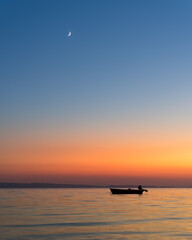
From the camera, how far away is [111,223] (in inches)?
1687

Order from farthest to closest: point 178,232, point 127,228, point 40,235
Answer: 1. point 127,228
2. point 178,232
3. point 40,235

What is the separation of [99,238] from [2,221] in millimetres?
16635

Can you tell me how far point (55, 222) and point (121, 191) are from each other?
87.0 meters

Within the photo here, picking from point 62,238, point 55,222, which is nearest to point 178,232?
point 62,238

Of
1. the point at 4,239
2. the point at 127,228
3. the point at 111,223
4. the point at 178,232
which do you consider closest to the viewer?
the point at 4,239

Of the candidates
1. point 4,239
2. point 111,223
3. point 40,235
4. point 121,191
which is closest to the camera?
point 4,239

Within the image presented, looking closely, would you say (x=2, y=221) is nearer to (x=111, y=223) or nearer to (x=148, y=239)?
(x=111, y=223)

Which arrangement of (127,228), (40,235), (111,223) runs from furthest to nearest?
(111,223), (127,228), (40,235)

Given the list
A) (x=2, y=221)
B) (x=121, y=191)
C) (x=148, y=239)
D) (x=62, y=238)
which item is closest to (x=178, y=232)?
(x=148, y=239)

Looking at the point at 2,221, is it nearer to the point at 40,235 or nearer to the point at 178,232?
the point at 40,235

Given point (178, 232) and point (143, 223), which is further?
point (143, 223)

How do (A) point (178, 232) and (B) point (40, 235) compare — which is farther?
(A) point (178, 232)

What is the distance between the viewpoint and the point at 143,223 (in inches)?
1703

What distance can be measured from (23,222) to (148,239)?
17629 mm
